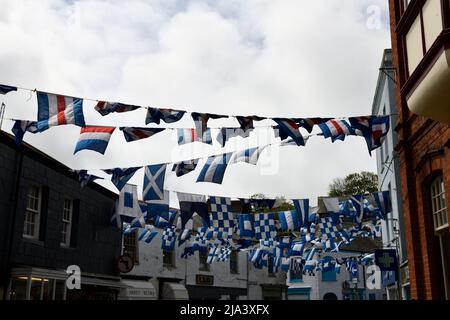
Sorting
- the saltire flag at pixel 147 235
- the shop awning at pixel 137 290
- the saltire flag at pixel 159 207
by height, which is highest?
the saltire flag at pixel 147 235

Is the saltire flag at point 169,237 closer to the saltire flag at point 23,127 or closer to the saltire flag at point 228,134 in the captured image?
the saltire flag at point 228,134

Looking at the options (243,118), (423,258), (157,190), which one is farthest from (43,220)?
(423,258)

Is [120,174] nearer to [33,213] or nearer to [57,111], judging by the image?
[33,213]

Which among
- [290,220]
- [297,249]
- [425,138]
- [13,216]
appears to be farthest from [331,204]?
[13,216]

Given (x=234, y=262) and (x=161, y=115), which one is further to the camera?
(x=234, y=262)

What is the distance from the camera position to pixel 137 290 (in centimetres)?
2328

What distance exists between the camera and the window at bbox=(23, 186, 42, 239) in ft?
53.1

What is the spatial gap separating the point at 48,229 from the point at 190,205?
4414mm

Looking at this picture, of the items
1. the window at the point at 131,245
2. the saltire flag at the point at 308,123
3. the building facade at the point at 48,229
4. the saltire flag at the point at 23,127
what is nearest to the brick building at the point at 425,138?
the saltire flag at the point at 308,123

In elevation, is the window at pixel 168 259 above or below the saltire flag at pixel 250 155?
below

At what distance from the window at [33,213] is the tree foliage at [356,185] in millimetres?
Answer: 33086

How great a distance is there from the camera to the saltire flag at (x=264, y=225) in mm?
20219

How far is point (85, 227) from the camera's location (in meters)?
19.2

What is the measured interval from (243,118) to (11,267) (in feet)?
26.4
